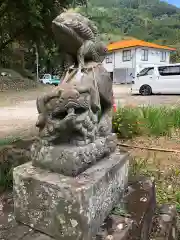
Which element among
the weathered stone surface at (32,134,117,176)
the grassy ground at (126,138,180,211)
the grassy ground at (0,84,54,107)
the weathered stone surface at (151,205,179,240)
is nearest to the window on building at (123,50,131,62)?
the grassy ground at (0,84,54,107)

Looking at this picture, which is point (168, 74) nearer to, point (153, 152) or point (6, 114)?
point (6, 114)

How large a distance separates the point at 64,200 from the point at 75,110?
1.71 ft

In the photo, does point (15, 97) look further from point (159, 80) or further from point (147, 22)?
point (147, 22)

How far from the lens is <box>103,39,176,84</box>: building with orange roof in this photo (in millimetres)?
29281

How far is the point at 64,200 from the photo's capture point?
60.0 inches

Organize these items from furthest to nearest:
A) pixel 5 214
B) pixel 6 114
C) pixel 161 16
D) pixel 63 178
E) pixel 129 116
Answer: pixel 161 16
pixel 6 114
pixel 129 116
pixel 5 214
pixel 63 178

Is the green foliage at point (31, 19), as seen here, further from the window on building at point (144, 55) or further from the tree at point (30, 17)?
the window on building at point (144, 55)

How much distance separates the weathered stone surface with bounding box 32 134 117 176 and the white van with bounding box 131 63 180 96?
12583mm

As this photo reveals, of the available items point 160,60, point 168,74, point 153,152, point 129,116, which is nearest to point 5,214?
point 153,152

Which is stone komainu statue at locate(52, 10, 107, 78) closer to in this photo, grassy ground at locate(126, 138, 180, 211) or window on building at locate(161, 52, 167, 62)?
grassy ground at locate(126, 138, 180, 211)

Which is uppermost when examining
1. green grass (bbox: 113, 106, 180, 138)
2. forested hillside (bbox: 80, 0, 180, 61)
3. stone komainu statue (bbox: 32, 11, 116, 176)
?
forested hillside (bbox: 80, 0, 180, 61)

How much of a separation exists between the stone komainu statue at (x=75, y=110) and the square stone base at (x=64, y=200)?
8cm

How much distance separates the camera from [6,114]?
28.5ft

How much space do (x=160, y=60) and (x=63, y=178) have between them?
32.7 m
